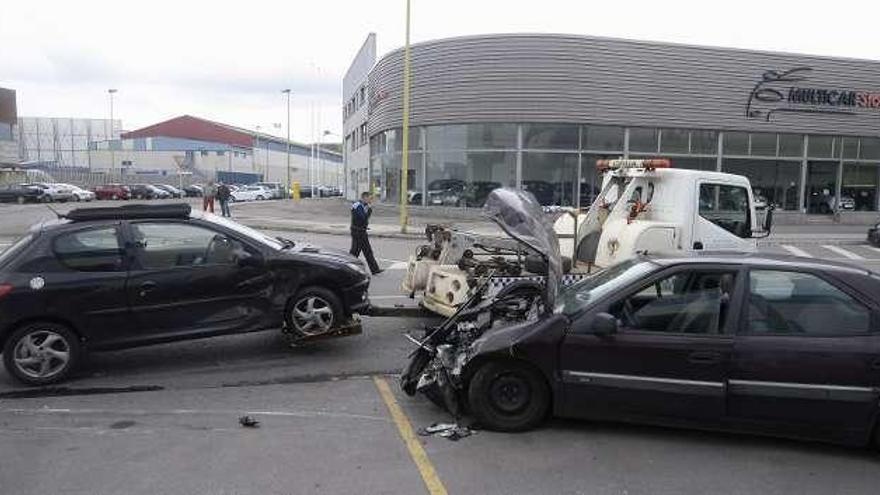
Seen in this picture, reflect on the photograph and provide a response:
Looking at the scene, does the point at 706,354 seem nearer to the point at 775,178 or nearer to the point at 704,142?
the point at 704,142

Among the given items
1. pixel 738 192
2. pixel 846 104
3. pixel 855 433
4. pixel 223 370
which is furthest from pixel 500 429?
pixel 846 104

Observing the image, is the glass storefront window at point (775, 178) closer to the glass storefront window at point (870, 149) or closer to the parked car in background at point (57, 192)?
the glass storefront window at point (870, 149)

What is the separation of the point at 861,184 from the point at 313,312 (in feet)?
110

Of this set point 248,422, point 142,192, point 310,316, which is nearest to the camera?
point 248,422

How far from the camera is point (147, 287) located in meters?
6.86

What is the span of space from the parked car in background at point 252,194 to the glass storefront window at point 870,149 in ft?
145

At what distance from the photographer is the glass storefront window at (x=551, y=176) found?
100ft

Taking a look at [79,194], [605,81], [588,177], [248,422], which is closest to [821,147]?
[605,81]

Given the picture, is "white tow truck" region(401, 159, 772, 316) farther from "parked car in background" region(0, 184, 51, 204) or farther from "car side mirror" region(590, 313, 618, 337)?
"parked car in background" region(0, 184, 51, 204)

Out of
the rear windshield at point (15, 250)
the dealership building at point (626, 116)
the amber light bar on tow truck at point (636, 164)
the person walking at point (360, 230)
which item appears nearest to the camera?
the rear windshield at point (15, 250)

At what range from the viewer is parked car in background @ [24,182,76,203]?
5239 cm

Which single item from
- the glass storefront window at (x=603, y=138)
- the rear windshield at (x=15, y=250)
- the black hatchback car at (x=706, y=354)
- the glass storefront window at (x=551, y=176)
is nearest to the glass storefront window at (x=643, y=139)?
the glass storefront window at (x=603, y=138)

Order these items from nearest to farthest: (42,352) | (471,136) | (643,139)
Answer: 1. (42,352)
2. (643,139)
3. (471,136)

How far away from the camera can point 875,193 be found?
3450 cm
